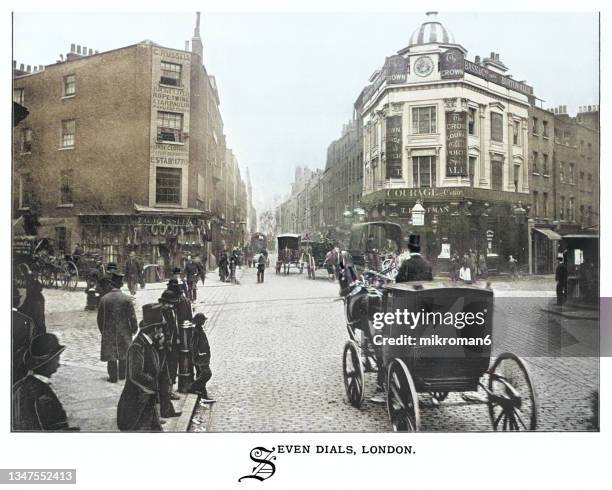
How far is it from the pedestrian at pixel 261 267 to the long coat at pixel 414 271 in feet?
4.60

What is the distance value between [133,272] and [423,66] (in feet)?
10.6

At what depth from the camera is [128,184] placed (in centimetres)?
378

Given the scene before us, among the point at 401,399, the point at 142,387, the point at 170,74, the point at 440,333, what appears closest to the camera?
the point at 401,399

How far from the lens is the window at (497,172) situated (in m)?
3.80

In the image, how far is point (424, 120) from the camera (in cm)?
376

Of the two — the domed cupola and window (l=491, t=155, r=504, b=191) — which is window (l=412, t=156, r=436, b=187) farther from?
the domed cupola

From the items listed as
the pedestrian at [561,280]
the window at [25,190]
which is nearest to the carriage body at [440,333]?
the pedestrian at [561,280]

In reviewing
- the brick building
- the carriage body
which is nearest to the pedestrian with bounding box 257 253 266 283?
the brick building

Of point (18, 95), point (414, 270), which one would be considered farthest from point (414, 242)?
point (18, 95)

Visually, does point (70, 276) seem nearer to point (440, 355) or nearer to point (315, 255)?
point (315, 255)

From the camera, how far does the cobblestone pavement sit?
10.7ft
